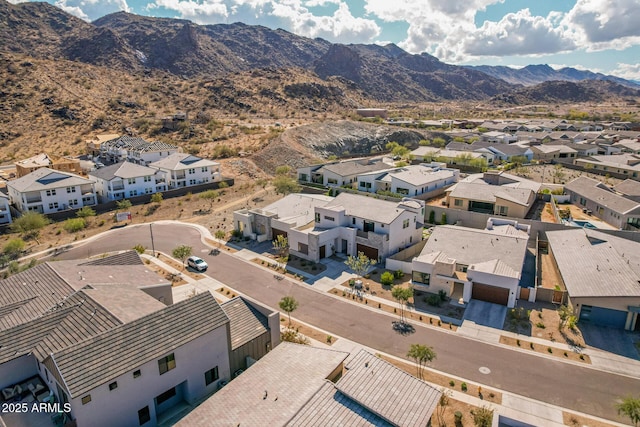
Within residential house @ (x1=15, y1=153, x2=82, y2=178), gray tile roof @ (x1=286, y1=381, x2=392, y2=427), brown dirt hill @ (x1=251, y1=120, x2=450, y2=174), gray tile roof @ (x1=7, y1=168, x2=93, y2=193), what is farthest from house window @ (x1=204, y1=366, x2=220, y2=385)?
brown dirt hill @ (x1=251, y1=120, x2=450, y2=174)

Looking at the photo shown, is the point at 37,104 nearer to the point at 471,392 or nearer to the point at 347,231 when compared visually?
the point at 347,231

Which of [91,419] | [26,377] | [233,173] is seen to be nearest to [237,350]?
[91,419]

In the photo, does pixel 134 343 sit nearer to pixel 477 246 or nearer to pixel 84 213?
pixel 477 246

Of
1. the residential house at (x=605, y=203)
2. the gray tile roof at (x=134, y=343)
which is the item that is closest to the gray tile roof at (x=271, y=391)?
the gray tile roof at (x=134, y=343)

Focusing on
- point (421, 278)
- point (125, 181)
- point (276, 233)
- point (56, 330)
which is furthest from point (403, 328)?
point (125, 181)

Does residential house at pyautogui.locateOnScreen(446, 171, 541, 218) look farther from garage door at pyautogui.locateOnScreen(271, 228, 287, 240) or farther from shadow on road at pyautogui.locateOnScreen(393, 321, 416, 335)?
shadow on road at pyautogui.locateOnScreen(393, 321, 416, 335)
